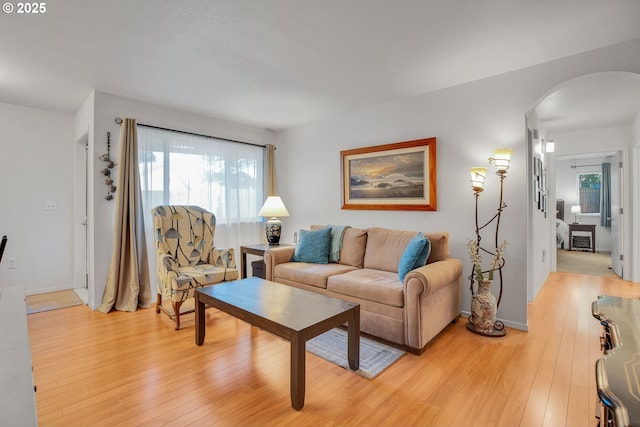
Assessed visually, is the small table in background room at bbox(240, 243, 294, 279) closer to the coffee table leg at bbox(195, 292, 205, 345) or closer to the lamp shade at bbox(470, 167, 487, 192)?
the coffee table leg at bbox(195, 292, 205, 345)

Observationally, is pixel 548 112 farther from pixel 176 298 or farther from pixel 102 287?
pixel 102 287

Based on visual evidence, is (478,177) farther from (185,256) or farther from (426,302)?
(185,256)

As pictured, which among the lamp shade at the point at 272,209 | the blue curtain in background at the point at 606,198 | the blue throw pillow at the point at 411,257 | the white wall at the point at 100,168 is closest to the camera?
the blue throw pillow at the point at 411,257

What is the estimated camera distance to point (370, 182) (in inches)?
158

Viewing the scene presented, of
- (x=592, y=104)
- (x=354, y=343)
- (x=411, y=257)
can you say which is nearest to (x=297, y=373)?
(x=354, y=343)

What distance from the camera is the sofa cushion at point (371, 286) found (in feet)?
8.46

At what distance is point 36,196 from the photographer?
13.4 ft

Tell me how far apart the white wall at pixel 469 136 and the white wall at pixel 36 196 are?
3681mm

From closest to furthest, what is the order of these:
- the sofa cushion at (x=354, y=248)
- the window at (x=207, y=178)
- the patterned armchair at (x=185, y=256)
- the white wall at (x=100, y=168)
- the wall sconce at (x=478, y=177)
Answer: the wall sconce at (x=478, y=177)
the patterned armchair at (x=185, y=256)
the white wall at (x=100, y=168)
the sofa cushion at (x=354, y=248)
the window at (x=207, y=178)

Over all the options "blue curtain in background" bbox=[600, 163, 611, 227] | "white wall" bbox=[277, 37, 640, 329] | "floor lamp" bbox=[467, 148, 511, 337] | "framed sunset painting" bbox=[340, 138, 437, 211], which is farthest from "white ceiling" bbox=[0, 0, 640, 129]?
"blue curtain in background" bbox=[600, 163, 611, 227]

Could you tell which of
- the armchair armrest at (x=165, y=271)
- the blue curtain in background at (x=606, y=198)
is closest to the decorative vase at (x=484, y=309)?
the armchair armrest at (x=165, y=271)

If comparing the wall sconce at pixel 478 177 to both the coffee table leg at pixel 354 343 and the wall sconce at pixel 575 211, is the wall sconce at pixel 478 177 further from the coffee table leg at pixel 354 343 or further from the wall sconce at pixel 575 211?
the wall sconce at pixel 575 211

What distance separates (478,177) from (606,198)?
6856mm

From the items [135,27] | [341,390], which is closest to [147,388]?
[341,390]
